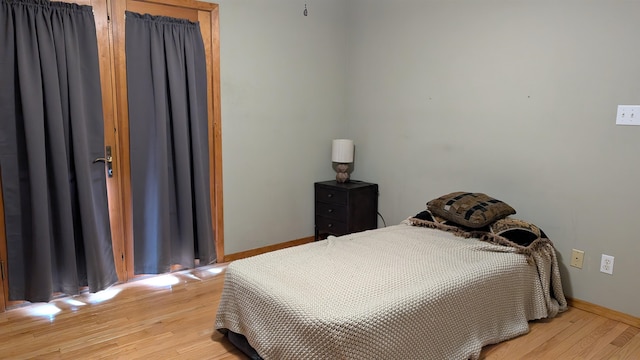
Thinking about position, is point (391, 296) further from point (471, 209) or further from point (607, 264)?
point (607, 264)

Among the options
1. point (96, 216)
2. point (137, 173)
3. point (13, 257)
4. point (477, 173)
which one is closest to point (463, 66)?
point (477, 173)

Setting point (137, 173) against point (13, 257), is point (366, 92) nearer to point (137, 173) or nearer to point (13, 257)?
point (137, 173)

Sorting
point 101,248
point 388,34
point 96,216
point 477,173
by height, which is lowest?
point 101,248

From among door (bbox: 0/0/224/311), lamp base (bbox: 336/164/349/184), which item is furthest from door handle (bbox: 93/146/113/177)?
lamp base (bbox: 336/164/349/184)

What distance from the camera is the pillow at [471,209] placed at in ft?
8.91

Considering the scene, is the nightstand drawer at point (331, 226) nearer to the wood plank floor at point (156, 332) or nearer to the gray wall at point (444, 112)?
the gray wall at point (444, 112)

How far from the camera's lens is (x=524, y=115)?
9.52ft

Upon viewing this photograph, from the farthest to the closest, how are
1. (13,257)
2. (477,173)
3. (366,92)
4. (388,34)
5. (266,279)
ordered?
(366,92), (388,34), (477,173), (13,257), (266,279)

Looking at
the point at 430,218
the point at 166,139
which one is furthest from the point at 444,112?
the point at 166,139

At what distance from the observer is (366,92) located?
3990 mm

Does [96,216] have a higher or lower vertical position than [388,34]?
lower

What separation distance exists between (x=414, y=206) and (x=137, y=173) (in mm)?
2178

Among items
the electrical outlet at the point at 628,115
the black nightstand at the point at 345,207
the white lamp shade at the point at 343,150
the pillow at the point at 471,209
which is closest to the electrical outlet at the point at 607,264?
the pillow at the point at 471,209

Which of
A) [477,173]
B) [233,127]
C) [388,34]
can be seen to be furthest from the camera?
[388,34]
